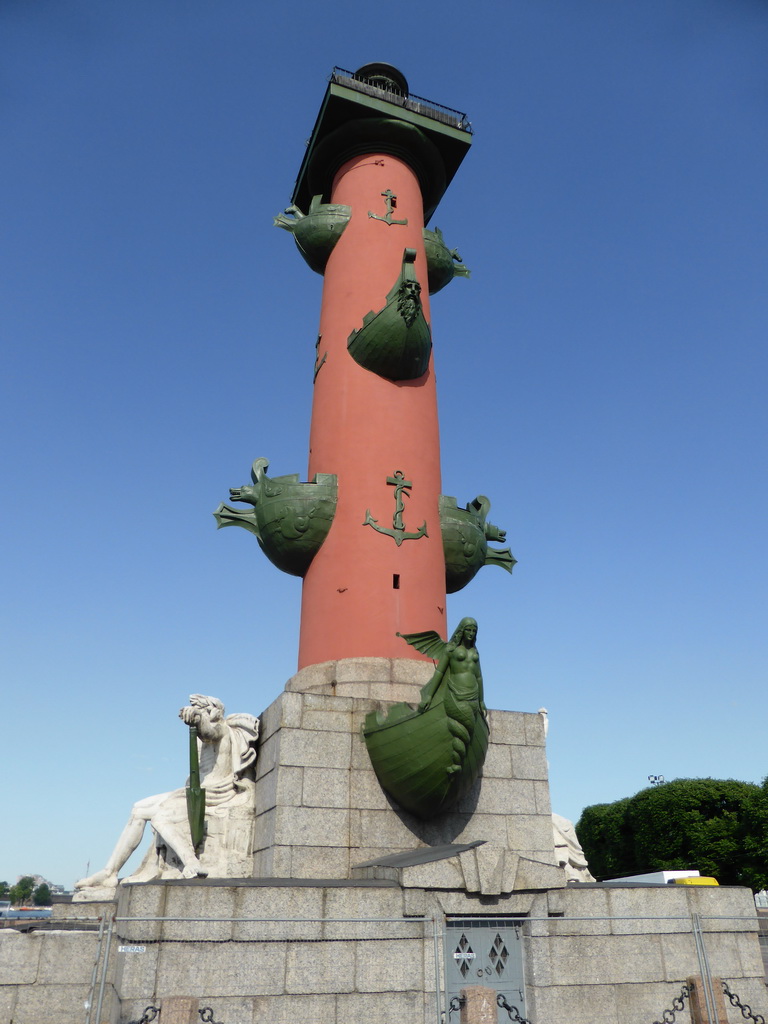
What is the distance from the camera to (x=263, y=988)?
27.9 ft

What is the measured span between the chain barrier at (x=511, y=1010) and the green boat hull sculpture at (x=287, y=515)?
7.56 metres

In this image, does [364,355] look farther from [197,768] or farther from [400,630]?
[197,768]

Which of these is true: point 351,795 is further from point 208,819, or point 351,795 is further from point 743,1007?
point 743,1007

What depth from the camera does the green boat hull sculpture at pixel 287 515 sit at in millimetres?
14297

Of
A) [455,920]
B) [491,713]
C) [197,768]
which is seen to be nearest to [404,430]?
[491,713]

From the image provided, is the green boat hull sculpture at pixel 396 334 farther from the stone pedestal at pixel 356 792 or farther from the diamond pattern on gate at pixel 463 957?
the diamond pattern on gate at pixel 463 957

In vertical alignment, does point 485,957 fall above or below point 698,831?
below

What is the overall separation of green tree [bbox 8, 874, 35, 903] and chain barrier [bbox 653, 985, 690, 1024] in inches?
5353

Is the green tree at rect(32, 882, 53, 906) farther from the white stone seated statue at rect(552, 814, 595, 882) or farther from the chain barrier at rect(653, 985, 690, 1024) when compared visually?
the chain barrier at rect(653, 985, 690, 1024)

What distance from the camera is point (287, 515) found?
563 inches

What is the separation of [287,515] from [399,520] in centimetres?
201

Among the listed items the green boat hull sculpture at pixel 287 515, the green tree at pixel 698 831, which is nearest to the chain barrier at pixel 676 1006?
the green boat hull sculpture at pixel 287 515

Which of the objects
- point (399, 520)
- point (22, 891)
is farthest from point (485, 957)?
point (22, 891)

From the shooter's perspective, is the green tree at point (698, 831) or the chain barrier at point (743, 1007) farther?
the green tree at point (698, 831)
